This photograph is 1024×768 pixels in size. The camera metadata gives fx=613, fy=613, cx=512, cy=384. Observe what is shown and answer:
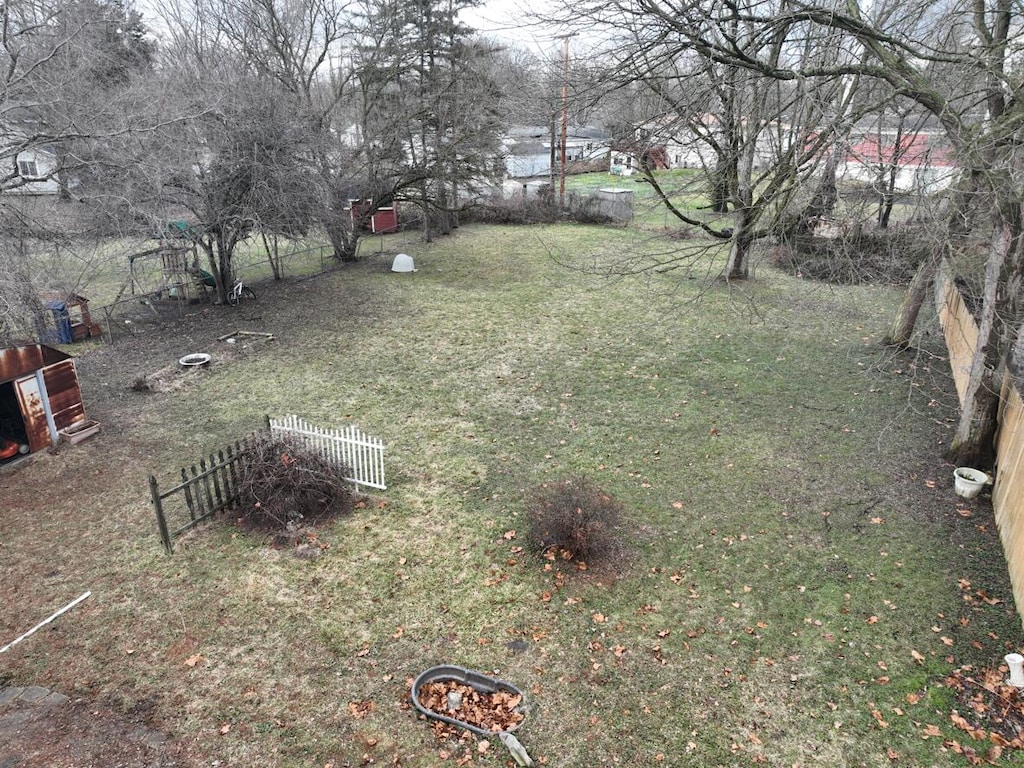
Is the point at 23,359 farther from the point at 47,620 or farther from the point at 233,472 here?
the point at 47,620

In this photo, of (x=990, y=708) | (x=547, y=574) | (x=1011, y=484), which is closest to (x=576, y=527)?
(x=547, y=574)

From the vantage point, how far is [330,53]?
917 inches

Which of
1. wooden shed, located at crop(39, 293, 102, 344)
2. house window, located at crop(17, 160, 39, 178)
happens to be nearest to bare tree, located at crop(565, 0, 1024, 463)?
wooden shed, located at crop(39, 293, 102, 344)

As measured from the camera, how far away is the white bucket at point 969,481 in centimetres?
795

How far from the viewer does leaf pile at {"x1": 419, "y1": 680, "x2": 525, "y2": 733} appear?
16.9 ft

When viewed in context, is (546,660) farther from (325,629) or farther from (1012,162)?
(1012,162)

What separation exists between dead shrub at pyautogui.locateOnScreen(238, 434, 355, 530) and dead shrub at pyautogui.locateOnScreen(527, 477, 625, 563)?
2600mm

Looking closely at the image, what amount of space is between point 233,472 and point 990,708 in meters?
8.29

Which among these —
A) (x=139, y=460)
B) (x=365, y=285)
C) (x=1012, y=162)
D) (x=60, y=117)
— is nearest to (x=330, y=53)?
(x=365, y=285)

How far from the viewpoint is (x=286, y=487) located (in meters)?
7.79

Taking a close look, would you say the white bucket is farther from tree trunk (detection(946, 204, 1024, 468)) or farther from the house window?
the house window

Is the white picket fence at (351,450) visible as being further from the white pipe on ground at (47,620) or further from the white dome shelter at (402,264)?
the white dome shelter at (402,264)

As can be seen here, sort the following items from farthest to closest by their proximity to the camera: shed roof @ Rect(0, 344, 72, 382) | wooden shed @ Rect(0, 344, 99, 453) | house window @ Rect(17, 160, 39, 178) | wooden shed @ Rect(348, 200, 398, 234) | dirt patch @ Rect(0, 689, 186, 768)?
wooden shed @ Rect(348, 200, 398, 234) < house window @ Rect(17, 160, 39, 178) < wooden shed @ Rect(0, 344, 99, 453) < shed roof @ Rect(0, 344, 72, 382) < dirt patch @ Rect(0, 689, 186, 768)

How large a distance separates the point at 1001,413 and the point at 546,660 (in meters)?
7.21
